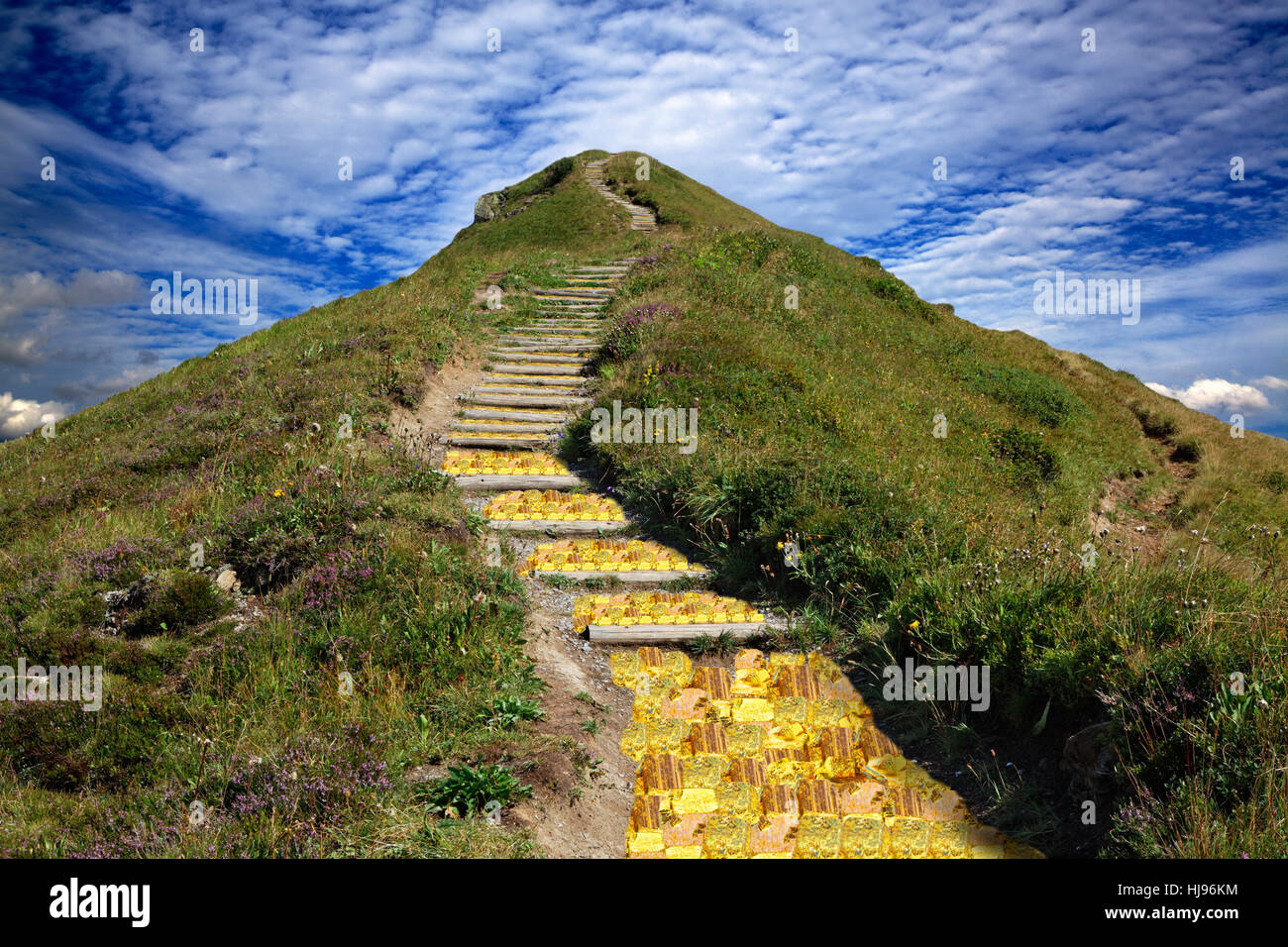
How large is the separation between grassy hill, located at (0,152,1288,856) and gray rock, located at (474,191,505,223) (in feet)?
108

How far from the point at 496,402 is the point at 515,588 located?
7853 millimetres

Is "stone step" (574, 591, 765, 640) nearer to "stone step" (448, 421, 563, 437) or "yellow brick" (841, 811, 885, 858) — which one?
"yellow brick" (841, 811, 885, 858)

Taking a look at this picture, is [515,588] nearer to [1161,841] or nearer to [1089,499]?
[1161,841]

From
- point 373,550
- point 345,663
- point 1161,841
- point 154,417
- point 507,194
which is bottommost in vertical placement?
point 1161,841

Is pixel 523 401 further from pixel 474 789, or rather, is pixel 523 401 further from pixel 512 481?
pixel 474 789

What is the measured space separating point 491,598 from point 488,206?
45.1 m

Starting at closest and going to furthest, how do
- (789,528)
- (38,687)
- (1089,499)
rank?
(38,687)
(789,528)
(1089,499)

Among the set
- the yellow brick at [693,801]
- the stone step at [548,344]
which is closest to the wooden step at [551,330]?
the stone step at [548,344]

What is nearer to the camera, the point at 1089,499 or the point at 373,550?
the point at 373,550

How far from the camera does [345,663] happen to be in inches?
217

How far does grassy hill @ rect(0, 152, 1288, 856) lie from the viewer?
13.3 feet

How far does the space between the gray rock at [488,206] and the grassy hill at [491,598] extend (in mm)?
33041

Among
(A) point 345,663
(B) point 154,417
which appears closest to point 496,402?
(B) point 154,417
